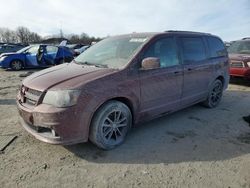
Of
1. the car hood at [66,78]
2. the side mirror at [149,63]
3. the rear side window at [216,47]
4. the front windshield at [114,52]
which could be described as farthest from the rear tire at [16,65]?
the side mirror at [149,63]

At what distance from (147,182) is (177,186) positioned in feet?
1.17

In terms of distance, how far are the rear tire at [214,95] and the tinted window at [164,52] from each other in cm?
175

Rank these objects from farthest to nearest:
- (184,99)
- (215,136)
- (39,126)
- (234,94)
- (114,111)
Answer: (234,94)
(184,99)
(215,136)
(114,111)
(39,126)

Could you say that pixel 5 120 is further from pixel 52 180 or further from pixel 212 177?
pixel 212 177

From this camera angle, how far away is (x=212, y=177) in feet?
10.2

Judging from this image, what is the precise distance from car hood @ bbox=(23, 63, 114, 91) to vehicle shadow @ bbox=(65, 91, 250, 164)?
1.05 metres

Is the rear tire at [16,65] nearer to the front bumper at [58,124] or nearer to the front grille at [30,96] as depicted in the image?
the front grille at [30,96]

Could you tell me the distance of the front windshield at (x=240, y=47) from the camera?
9341mm

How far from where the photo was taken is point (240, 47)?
9625 mm

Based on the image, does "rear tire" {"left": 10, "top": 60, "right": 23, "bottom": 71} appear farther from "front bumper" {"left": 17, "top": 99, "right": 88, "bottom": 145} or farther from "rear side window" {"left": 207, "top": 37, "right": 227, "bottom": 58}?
"front bumper" {"left": 17, "top": 99, "right": 88, "bottom": 145}

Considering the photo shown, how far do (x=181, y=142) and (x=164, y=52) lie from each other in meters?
1.59

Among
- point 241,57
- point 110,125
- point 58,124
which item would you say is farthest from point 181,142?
point 241,57

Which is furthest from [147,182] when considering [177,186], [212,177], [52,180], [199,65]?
[199,65]

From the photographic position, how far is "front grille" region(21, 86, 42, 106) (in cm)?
344
